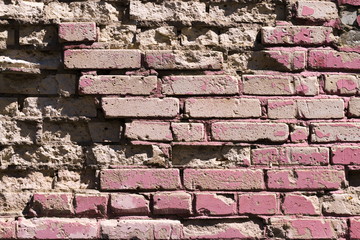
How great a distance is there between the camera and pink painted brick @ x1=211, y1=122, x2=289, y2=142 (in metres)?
1.86

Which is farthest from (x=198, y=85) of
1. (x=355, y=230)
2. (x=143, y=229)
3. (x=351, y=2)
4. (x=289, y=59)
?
(x=355, y=230)

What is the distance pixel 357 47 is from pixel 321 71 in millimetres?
192

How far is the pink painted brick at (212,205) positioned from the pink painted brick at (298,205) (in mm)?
212

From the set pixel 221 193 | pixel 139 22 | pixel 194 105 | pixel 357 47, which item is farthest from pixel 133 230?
pixel 357 47

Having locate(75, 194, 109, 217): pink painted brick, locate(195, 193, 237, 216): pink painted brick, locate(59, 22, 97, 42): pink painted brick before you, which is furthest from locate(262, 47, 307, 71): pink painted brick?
locate(75, 194, 109, 217): pink painted brick

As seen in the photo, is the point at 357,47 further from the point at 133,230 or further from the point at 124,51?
the point at 133,230

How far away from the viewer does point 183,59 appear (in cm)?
190

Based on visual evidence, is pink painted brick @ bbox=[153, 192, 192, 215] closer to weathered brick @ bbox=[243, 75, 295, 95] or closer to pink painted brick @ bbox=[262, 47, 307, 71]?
weathered brick @ bbox=[243, 75, 295, 95]

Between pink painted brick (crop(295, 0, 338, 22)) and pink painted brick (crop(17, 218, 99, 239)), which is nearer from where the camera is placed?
pink painted brick (crop(17, 218, 99, 239))

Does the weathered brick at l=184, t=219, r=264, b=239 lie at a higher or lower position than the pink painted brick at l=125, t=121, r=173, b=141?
lower

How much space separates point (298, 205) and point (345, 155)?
29 centimetres

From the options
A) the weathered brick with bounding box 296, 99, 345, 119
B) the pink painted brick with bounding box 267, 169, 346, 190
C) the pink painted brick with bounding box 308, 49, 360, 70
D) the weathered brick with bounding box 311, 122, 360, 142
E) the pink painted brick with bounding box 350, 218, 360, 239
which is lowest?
the pink painted brick with bounding box 350, 218, 360, 239

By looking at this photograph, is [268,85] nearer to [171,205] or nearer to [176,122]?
[176,122]

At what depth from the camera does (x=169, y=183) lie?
1843 millimetres
